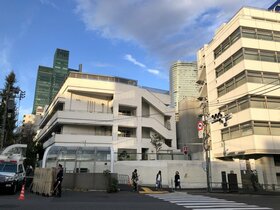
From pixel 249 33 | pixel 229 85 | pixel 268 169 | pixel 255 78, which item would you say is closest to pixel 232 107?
pixel 229 85

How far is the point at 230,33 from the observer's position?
3850 cm

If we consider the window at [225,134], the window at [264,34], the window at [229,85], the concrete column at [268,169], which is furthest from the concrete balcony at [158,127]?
the window at [264,34]

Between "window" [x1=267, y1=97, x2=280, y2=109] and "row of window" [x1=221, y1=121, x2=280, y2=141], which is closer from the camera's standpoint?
"row of window" [x1=221, y1=121, x2=280, y2=141]

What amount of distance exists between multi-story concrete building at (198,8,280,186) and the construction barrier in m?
22.7

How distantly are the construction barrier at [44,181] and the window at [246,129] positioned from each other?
23243 mm

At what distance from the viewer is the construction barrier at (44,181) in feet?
59.5

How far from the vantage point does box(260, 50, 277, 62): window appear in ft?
119

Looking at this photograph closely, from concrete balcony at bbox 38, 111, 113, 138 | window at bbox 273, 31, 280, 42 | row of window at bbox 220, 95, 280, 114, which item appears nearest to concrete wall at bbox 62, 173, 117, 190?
concrete balcony at bbox 38, 111, 113, 138

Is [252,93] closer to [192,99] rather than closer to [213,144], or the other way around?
[213,144]

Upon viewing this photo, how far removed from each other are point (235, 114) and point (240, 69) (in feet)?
18.3

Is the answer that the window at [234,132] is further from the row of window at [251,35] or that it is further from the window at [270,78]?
the row of window at [251,35]

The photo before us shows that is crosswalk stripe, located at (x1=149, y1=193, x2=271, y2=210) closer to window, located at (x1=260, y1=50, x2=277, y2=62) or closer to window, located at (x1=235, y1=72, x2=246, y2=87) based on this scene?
window, located at (x1=235, y1=72, x2=246, y2=87)

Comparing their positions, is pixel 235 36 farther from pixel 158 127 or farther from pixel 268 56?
pixel 158 127

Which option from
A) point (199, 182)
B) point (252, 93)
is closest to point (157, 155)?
point (199, 182)
